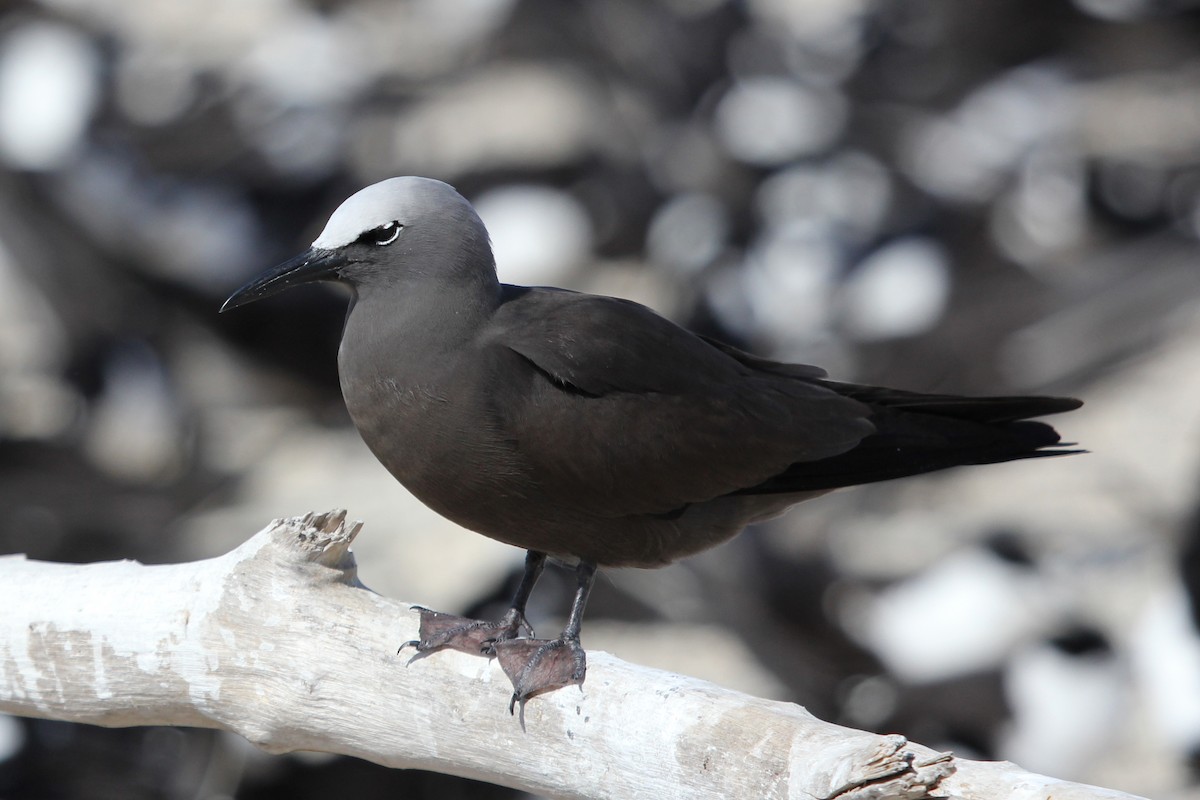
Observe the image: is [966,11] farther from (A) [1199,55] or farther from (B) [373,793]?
(B) [373,793]

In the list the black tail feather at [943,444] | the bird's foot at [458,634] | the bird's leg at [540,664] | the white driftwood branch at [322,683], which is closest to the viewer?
the white driftwood branch at [322,683]

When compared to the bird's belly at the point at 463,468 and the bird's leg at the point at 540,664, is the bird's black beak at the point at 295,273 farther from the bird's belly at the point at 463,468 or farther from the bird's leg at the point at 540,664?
the bird's leg at the point at 540,664

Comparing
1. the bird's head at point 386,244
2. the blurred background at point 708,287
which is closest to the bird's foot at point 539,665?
the bird's head at point 386,244

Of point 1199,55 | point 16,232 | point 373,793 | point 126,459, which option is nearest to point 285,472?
point 126,459

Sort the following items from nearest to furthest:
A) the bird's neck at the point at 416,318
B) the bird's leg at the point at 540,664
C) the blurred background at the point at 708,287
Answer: the bird's leg at the point at 540,664 < the bird's neck at the point at 416,318 < the blurred background at the point at 708,287

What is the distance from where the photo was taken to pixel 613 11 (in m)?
9.88

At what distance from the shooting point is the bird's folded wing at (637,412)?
10.9 ft

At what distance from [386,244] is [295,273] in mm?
232

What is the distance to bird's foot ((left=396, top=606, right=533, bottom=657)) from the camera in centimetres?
314

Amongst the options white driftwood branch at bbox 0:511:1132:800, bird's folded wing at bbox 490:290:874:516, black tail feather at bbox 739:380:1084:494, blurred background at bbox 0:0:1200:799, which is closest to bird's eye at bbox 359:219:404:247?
bird's folded wing at bbox 490:290:874:516

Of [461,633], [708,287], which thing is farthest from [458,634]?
[708,287]

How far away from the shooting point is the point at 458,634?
10.5ft

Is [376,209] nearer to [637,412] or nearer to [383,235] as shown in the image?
[383,235]

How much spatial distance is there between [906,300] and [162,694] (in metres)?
6.42
